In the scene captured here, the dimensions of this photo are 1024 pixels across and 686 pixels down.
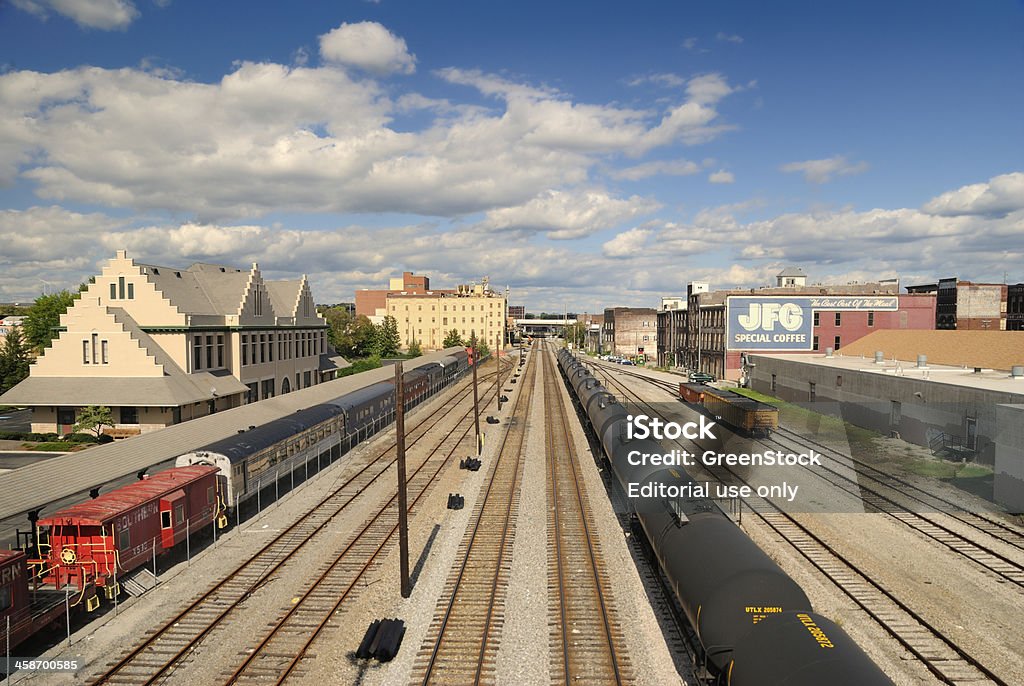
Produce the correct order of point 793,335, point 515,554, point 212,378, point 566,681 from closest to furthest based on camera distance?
point 566,681
point 515,554
point 212,378
point 793,335

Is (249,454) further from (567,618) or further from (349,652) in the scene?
(567,618)

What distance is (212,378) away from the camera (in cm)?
5075

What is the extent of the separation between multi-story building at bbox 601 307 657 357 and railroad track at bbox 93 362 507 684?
127 m

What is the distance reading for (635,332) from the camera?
152000 mm

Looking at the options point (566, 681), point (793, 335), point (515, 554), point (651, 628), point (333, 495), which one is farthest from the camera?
point (793, 335)

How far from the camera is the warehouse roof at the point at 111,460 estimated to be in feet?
72.9

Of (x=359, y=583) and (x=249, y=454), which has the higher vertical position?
(x=249, y=454)

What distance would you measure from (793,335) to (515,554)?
68822 mm

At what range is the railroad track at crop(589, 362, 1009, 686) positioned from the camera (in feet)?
48.9

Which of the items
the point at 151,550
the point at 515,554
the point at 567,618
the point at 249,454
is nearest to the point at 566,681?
the point at 567,618

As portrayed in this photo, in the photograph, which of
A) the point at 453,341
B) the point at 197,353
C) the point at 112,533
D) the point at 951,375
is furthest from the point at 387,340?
the point at 112,533

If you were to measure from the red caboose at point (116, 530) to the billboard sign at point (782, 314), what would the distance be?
235 feet

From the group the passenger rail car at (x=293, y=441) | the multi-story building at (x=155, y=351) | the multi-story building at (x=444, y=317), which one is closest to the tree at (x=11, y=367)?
the multi-story building at (x=155, y=351)

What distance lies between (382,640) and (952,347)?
63.2 meters
